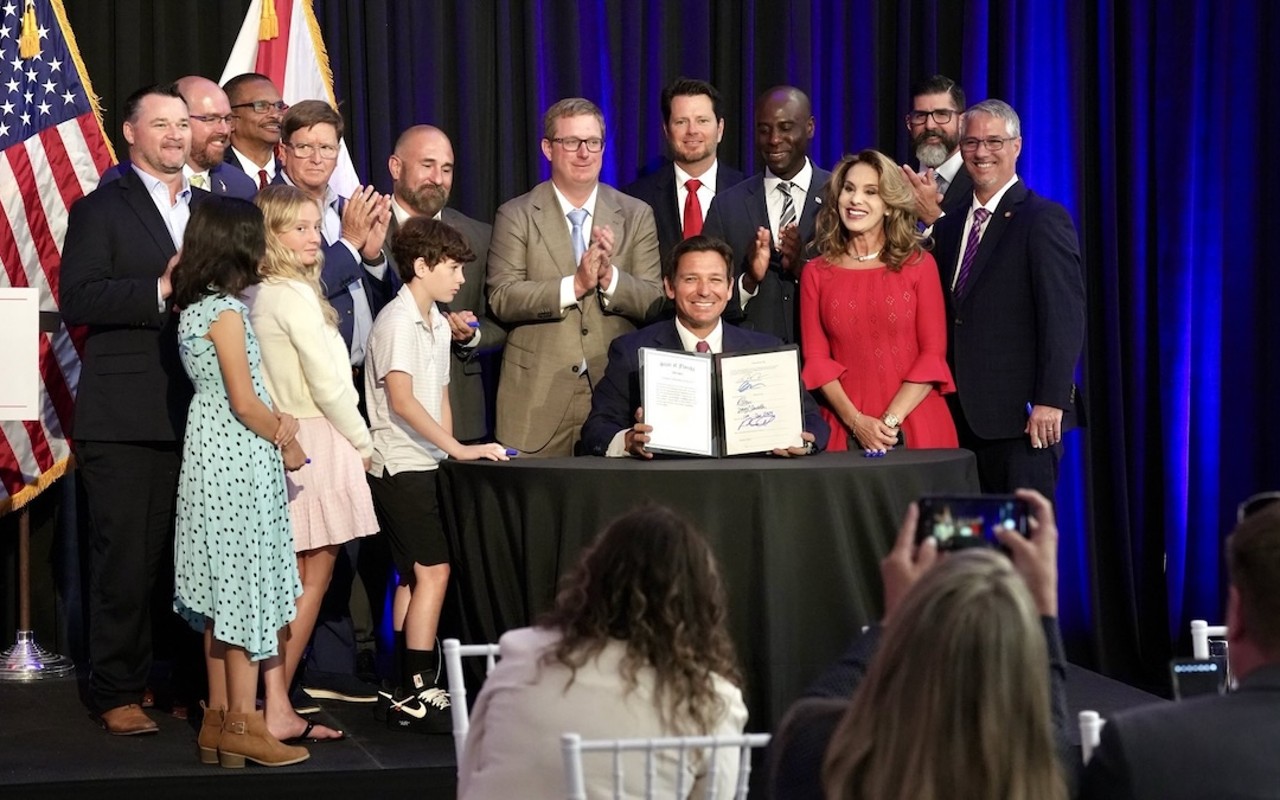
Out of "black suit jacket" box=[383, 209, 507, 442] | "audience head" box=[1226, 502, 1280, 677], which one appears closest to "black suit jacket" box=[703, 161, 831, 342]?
"black suit jacket" box=[383, 209, 507, 442]

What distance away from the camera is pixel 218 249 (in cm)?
409

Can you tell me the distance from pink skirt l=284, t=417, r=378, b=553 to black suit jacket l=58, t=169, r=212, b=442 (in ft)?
1.27

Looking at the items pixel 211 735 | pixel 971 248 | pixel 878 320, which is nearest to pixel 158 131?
pixel 211 735

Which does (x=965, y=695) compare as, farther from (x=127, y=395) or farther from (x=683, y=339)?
(x=127, y=395)

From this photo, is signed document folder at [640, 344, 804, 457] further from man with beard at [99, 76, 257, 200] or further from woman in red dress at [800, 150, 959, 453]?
man with beard at [99, 76, 257, 200]

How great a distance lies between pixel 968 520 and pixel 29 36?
4.40 meters

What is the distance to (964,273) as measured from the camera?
5348 mm

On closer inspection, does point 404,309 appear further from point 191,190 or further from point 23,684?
point 23,684

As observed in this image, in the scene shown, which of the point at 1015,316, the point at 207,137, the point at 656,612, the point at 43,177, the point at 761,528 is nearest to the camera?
the point at 656,612

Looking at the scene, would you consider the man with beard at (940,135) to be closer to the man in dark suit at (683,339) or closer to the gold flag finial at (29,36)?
the man in dark suit at (683,339)

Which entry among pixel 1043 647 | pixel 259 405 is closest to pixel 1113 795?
pixel 1043 647

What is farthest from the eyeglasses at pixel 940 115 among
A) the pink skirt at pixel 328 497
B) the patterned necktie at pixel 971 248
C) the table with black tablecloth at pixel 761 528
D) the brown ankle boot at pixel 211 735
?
the brown ankle boot at pixel 211 735

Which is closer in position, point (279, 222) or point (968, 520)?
point (968, 520)

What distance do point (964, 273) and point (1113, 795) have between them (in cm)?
372
